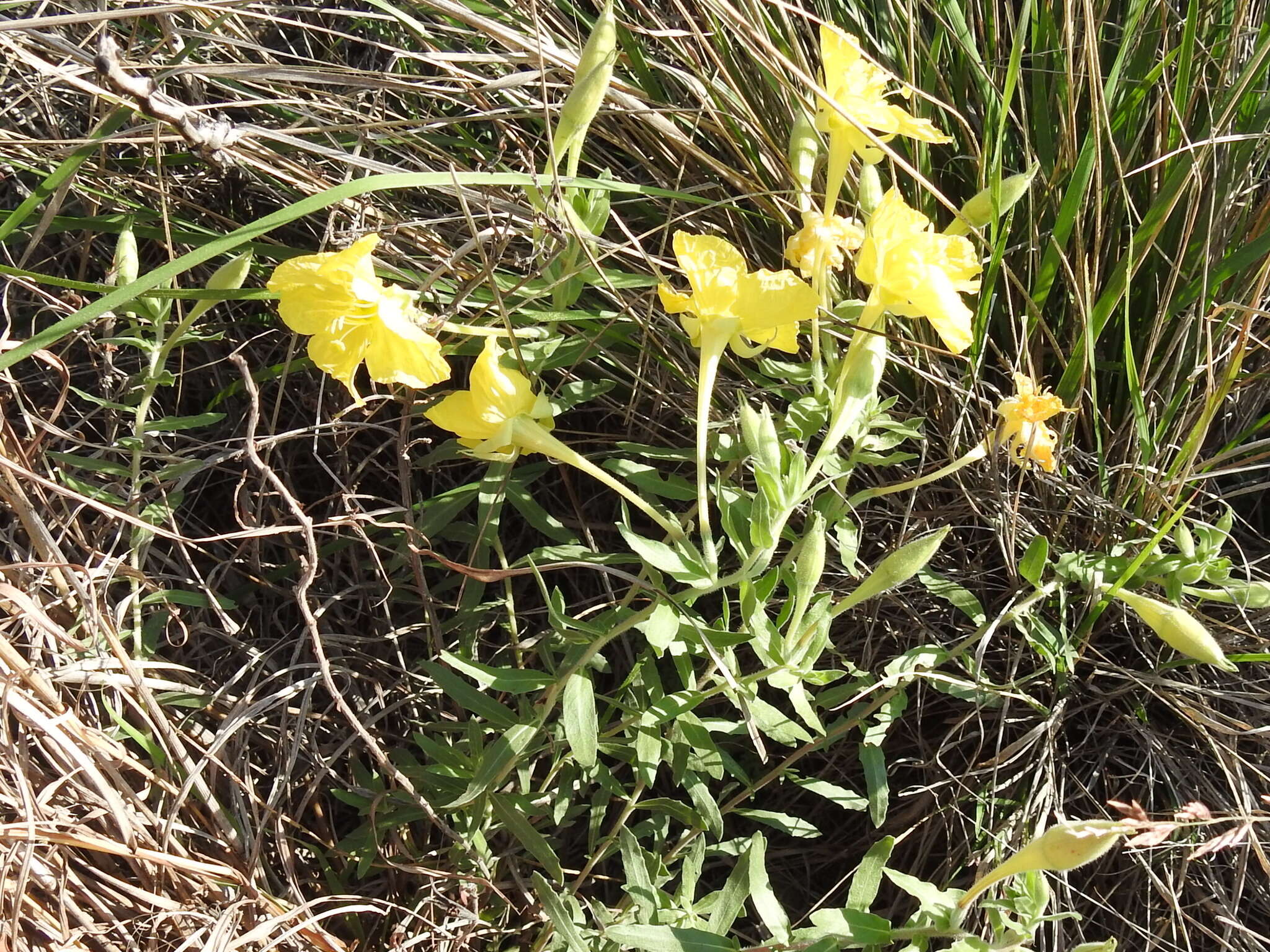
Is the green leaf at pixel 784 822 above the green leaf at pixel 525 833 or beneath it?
beneath

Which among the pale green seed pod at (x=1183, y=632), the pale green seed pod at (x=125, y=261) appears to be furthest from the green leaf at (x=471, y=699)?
the pale green seed pod at (x=1183, y=632)

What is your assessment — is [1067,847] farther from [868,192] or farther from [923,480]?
[868,192]

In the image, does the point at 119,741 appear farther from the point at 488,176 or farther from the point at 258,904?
the point at 488,176

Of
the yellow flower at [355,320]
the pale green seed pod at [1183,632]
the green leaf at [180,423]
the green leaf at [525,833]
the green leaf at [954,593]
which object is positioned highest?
the yellow flower at [355,320]

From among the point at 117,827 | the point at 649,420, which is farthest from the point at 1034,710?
the point at 117,827

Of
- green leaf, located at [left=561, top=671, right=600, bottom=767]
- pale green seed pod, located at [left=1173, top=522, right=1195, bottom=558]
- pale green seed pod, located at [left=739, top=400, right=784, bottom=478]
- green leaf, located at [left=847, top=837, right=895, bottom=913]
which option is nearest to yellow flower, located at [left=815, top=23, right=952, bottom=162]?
pale green seed pod, located at [left=739, top=400, right=784, bottom=478]

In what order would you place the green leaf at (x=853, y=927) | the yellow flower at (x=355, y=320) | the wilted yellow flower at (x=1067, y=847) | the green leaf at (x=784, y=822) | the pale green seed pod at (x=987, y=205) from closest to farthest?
Result: the wilted yellow flower at (x=1067, y=847)
the yellow flower at (x=355, y=320)
the green leaf at (x=853, y=927)
the pale green seed pod at (x=987, y=205)
the green leaf at (x=784, y=822)

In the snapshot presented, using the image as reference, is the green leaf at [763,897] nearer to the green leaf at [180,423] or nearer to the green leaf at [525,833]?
the green leaf at [525,833]
